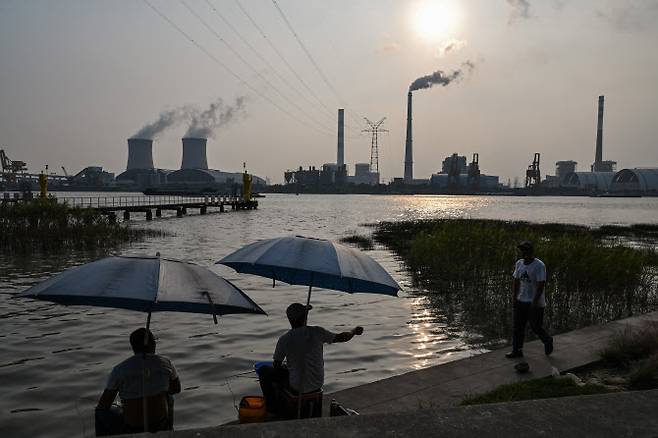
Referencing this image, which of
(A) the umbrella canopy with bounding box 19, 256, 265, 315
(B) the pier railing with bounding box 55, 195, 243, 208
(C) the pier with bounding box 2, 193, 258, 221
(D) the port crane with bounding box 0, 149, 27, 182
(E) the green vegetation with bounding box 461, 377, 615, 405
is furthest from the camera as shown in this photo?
(D) the port crane with bounding box 0, 149, 27, 182

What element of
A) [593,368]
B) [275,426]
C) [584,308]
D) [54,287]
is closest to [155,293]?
[54,287]

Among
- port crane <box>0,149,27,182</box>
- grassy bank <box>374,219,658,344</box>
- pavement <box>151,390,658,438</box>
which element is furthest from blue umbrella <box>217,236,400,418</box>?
port crane <box>0,149,27,182</box>

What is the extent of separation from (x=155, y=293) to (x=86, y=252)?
2815cm

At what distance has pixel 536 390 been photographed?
8.21 metres

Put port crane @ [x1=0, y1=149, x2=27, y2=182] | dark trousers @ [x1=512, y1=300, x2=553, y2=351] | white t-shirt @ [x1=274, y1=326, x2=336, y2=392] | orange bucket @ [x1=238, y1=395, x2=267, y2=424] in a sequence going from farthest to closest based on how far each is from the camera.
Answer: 1. port crane @ [x1=0, y1=149, x2=27, y2=182]
2. dark trousers @ [x1=512, y1=300, x2=553, y2=351]
3. orange bucket @ [x1=238, y1=395, x2=267, y2=424]
4. white t-shirt @ [x1=274, y1=326, x2=336, y2=392]

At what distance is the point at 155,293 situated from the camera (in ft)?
16.7

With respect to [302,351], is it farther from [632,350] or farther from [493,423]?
[632,350]

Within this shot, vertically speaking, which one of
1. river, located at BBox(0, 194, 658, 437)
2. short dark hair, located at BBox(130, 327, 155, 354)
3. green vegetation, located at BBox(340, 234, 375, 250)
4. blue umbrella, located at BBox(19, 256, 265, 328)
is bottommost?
green vegetation, located at BBox(340, 234, 375, 250)

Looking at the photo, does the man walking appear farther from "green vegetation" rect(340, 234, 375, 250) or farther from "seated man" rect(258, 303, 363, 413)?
"green vegetation" rect(340, 234, 375, 250)

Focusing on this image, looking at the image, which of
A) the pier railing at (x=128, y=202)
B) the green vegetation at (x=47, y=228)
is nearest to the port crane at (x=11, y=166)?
the pier railing at (x=128, y=202)

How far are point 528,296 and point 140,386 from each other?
7019 millimetres

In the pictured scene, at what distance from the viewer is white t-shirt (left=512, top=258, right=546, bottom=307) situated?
32.4ft

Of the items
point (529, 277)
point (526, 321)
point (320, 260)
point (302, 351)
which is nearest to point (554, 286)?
point (526, 321)

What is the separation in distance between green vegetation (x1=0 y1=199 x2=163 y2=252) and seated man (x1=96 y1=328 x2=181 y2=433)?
27440mm
